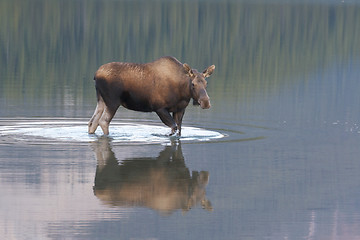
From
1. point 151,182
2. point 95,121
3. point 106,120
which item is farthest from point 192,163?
point 95,121

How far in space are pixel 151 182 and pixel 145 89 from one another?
6760mm

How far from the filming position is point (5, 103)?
103 feet

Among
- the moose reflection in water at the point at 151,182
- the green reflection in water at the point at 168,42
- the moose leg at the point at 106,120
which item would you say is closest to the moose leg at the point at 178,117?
the moose leg at the point at 106,120

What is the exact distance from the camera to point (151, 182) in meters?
18.1

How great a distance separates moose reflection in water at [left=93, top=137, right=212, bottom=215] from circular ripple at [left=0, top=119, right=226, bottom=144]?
1744mm

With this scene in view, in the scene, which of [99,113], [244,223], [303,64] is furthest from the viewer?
[303,64]

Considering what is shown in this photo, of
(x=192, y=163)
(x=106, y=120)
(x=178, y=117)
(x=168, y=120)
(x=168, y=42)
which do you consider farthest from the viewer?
(x=168, y=42)

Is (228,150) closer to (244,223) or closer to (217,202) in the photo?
(217,202)

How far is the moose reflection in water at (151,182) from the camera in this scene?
1641 centimetres

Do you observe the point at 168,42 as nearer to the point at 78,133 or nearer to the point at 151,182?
the point at 78,133

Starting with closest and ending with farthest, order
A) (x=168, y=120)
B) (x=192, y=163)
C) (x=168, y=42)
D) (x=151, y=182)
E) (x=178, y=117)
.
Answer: (x=151, y=182)
(x=192, y=163)
(x=168, y=120)
(x=178, y=117)
(x=168, y=42)

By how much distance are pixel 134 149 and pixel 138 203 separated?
5.76m

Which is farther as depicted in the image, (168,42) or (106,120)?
(168,42)

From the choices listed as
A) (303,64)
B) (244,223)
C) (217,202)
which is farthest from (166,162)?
(303,64)
